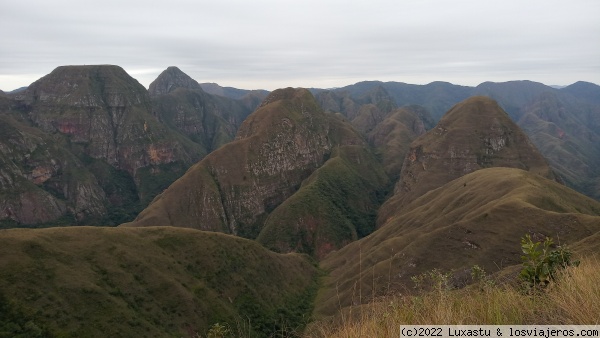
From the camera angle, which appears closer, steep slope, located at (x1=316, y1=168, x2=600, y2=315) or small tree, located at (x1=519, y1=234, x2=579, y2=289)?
small tree, located at (x1=519, y1=234, x2=579, y2=289)

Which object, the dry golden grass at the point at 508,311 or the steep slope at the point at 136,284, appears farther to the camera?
the steep slope at the point at 136,284

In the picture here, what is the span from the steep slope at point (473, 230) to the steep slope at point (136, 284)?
1808cm

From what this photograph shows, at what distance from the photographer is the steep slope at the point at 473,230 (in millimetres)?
78125

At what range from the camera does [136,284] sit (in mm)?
72438

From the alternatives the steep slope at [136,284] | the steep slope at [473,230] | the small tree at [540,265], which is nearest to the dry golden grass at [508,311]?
the small tree at [540,265]

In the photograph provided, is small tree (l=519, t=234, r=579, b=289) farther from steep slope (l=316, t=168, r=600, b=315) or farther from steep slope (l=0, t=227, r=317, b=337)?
steep slope (l=316, t=168, r=600, b=315)

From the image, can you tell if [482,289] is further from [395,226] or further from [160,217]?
[160,217]

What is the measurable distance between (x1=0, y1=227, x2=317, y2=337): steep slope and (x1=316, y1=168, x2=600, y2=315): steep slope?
59.3 ft

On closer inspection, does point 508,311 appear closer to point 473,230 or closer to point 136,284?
point 136,284

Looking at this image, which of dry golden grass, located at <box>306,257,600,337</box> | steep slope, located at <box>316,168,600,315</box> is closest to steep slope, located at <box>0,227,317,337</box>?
steep slope, located at <box>316,168,600,315</box>

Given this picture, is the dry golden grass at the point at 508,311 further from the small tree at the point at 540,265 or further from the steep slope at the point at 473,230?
the steep slope at the point at 473,230

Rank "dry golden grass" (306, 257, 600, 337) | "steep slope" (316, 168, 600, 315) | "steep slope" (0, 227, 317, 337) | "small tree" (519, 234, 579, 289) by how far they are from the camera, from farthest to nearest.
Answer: "steep slope" (316, 168, 600, 315) → "steep slope" (0, 227, 317, 337) → "small tree" (519, 234, 579, 289) → "dry golden grass" (306, 257, 600, 337)

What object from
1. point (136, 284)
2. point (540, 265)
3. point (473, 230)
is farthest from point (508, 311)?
point (473, 230)

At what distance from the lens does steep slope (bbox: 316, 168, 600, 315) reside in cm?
7812
